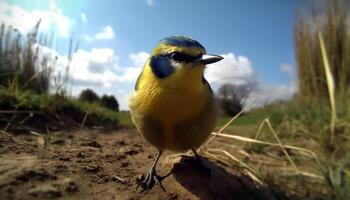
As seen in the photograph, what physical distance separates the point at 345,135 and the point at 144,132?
10.2ft

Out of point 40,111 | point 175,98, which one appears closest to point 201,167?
point 175,98

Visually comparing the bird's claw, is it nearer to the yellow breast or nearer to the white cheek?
the yellow breast

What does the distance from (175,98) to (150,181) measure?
0.45 metres

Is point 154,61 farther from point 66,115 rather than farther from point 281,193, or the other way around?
point 66,115

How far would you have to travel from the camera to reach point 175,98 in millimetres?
1972

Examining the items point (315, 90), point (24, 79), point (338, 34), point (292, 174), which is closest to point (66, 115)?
point (24, 79)

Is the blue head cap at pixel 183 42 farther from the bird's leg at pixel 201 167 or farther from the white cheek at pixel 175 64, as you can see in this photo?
the bird's leg at pixel 201 167

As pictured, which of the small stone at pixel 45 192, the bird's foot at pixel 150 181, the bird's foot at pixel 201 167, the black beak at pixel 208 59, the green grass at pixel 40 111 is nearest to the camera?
the small stone at pixel 45 192

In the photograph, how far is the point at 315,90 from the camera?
7.88 m

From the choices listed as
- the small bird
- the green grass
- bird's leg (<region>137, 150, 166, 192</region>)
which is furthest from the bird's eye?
the green grass

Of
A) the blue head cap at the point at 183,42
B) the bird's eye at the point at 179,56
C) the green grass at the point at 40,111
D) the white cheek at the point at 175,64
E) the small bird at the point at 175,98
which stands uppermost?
the blue head cap at the point at 183,42

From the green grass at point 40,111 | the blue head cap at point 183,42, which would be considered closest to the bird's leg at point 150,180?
the blue head cap at point 183,42

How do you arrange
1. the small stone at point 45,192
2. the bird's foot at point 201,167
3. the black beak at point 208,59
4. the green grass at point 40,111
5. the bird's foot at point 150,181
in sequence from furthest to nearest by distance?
1. the green grass at point 40,111
2. the bird's foot at point 201,167
3. the bird's foot at point 150,181
4. the black beak at point 208,59
5. the small stone at point 45,192

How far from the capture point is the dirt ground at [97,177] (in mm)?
1758
